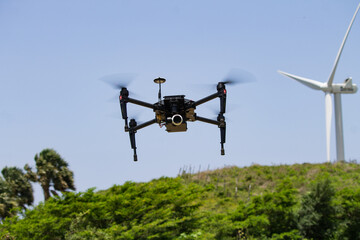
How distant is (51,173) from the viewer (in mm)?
44000

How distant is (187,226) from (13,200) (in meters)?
15.7

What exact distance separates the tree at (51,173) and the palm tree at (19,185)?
183cm

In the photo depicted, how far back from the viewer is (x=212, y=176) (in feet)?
177

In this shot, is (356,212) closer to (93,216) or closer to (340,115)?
(93,216)

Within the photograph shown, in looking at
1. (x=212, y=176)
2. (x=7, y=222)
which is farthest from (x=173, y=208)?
(x=212, y=176)

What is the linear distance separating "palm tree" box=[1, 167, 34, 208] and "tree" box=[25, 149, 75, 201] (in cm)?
183

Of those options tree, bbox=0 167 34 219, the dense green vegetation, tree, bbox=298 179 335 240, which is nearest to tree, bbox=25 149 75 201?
tree, bbox=0 167 34 219

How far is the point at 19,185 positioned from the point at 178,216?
1637 centimetres

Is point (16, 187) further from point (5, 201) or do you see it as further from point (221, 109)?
point (221, 109)

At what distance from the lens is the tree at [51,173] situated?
143 ft

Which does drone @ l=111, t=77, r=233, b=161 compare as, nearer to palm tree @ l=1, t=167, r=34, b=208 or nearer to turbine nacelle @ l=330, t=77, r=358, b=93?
palm tree @ l=1, t=167, r=34, b=208

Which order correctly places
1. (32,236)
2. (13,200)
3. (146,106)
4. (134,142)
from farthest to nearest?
(13,200) < (32,236) < (134,142) < (146,106)

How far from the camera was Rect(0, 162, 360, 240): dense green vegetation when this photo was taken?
29.1 meters

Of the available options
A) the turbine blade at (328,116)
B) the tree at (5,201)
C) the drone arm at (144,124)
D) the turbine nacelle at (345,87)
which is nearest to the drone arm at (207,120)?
the drone arm at (144,124)
